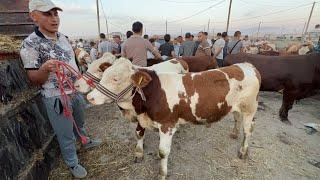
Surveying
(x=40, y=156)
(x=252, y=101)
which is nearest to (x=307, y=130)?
(x=252, y=101)

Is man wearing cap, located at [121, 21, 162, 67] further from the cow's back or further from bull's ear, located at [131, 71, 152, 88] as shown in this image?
bull's ear, located at [131, 71, 152, 88]

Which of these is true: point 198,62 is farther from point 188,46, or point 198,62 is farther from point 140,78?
point 140,78

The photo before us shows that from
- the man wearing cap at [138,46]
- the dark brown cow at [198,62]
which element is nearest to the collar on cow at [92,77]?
the man wearing cap at [138,46]

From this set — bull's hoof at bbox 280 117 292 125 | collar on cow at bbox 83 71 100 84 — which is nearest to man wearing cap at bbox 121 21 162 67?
collar on cow at bbox 83 71 100 84

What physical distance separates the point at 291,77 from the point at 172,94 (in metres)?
3.79

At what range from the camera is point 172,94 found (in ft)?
9.96

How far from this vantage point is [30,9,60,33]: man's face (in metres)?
2.56

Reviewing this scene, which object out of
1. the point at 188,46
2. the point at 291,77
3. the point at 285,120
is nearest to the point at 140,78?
the point at 285,120

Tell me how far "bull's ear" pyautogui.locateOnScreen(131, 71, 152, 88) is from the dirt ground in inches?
56.3

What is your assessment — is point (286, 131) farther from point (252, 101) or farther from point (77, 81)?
point (77, 81)

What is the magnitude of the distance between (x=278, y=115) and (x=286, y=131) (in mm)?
926

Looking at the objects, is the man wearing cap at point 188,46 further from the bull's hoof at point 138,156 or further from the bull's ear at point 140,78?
the bull's ear at point 140,78

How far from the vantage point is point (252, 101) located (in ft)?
11.7

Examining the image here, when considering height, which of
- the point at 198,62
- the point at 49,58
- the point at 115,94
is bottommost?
the point at 198,62
